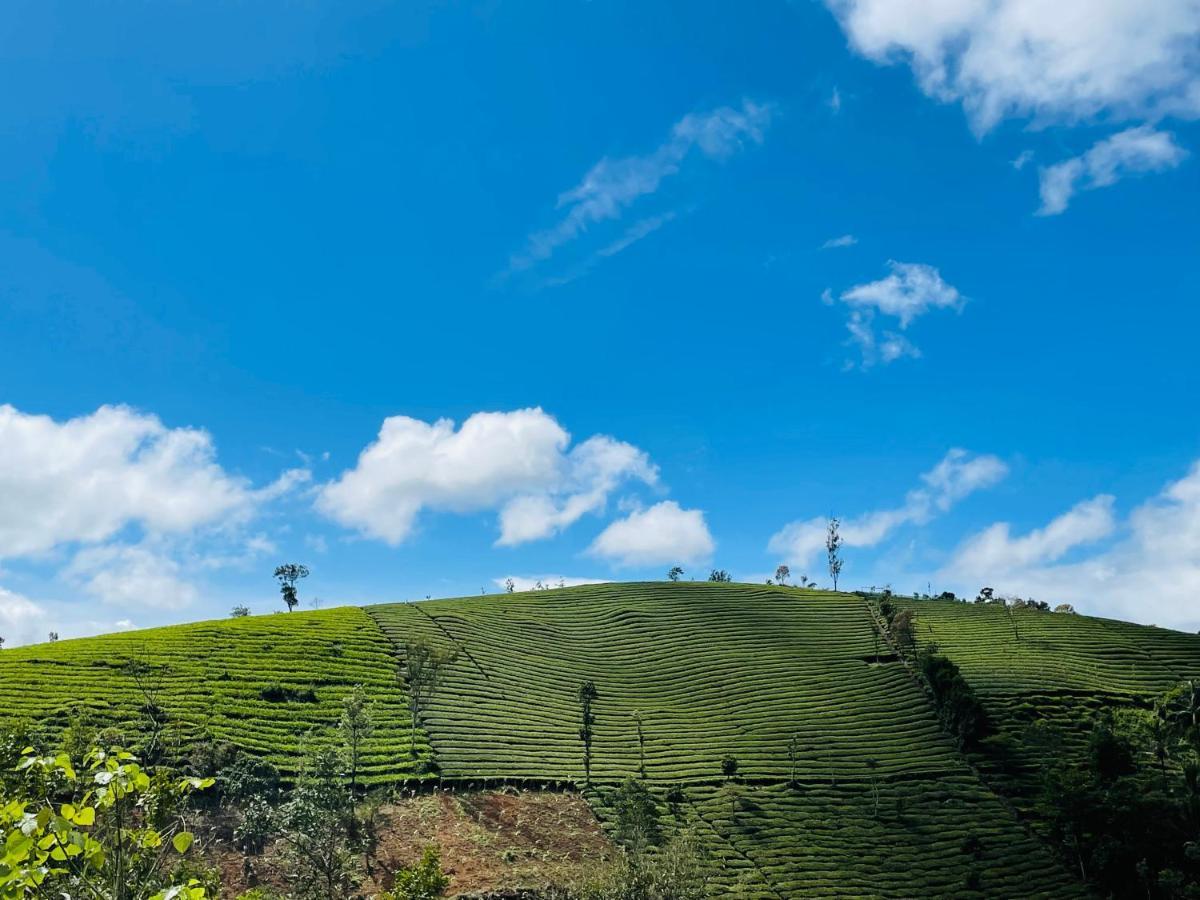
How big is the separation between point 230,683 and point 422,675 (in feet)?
72.6

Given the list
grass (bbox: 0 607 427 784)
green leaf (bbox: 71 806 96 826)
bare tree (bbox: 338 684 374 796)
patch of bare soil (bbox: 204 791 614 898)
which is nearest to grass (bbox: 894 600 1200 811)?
patch of bare soil (bbox: 204 791 614 898)

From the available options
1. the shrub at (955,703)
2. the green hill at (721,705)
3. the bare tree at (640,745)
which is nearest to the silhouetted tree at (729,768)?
the green hill at (721,705)

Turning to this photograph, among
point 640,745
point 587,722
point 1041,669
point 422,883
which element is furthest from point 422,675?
point 1041,669

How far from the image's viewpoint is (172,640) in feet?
375

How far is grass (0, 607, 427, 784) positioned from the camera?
88.5m

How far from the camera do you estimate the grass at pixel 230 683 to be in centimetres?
8850

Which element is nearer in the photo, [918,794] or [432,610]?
[918,794]

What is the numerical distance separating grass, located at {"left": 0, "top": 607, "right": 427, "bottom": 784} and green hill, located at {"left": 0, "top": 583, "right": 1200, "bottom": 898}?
1.11 ft

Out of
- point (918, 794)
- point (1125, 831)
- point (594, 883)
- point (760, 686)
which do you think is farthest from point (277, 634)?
point (1125, 831)

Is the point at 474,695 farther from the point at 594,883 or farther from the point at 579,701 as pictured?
the point at 594,883

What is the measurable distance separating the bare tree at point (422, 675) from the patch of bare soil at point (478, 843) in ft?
55.5

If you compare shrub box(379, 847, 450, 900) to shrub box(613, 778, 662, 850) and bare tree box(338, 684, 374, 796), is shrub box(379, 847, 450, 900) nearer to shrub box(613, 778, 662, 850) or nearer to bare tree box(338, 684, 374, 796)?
shrub box(613, 778, 662, 850)

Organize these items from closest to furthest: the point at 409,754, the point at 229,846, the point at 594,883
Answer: the point at 594,883 < the point at 229,846 < the point at 409,754

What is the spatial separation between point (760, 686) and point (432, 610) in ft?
183
